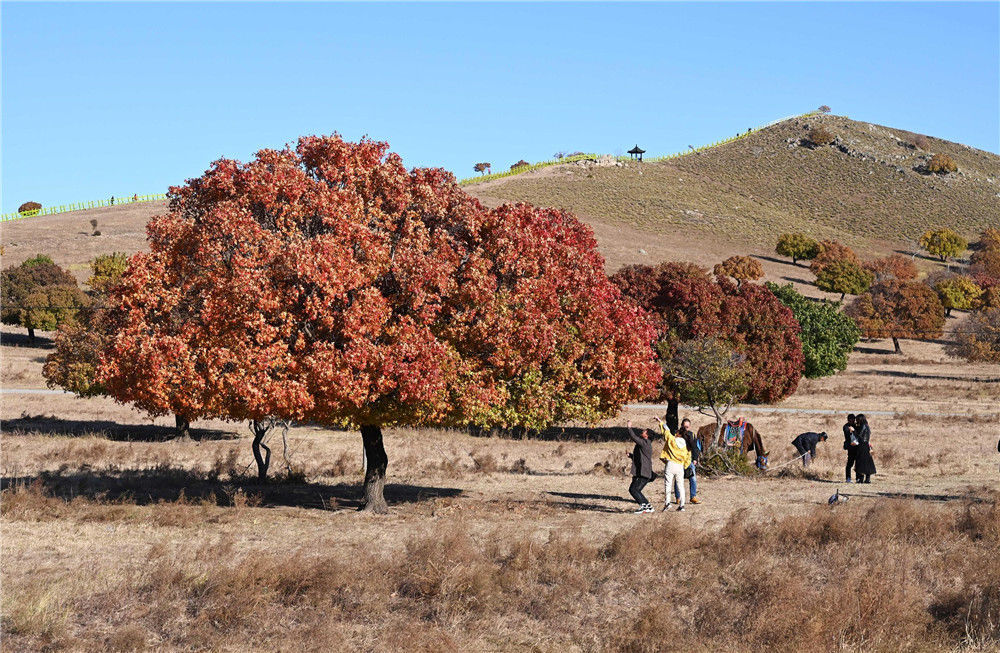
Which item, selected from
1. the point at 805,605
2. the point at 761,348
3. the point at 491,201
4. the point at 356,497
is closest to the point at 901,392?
the point at 761,348

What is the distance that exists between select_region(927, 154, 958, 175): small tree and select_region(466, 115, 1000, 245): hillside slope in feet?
4.88

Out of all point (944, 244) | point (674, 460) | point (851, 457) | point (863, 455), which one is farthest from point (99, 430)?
point (944, 244)

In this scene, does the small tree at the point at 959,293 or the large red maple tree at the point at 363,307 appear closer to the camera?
the large red maple tree at the point at 363,307

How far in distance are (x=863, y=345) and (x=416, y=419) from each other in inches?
2840

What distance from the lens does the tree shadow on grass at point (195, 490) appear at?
20.5 meters

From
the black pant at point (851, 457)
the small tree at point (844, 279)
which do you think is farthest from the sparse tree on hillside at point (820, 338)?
the small tree at point (844, 279)

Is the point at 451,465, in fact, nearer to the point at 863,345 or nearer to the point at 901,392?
the point at 901,392

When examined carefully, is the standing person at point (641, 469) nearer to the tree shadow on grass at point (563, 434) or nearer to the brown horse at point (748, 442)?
the brown horse at point (748, 442)

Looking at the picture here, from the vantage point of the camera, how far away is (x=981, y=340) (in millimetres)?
64750

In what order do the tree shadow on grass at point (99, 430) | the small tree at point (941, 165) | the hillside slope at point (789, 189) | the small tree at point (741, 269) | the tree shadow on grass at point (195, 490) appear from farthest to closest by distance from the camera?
1. the small tree at point (941, 165)
2. the hillside slope at point (789, 189)
3. the small tree at point (741, 269)
4. the tree shadow on grass at point (99, 430)
5. the tree shadow on grass at point (195, 490)

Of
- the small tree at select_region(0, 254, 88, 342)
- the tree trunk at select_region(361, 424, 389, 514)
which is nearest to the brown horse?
the tree trunk at select_region(361, 424, 389, 514)

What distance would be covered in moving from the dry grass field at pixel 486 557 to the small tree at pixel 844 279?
68.4 meters

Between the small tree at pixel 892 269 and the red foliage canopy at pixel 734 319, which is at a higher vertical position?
the small tree at pixel 892 269

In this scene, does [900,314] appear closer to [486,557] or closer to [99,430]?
[99,430]
